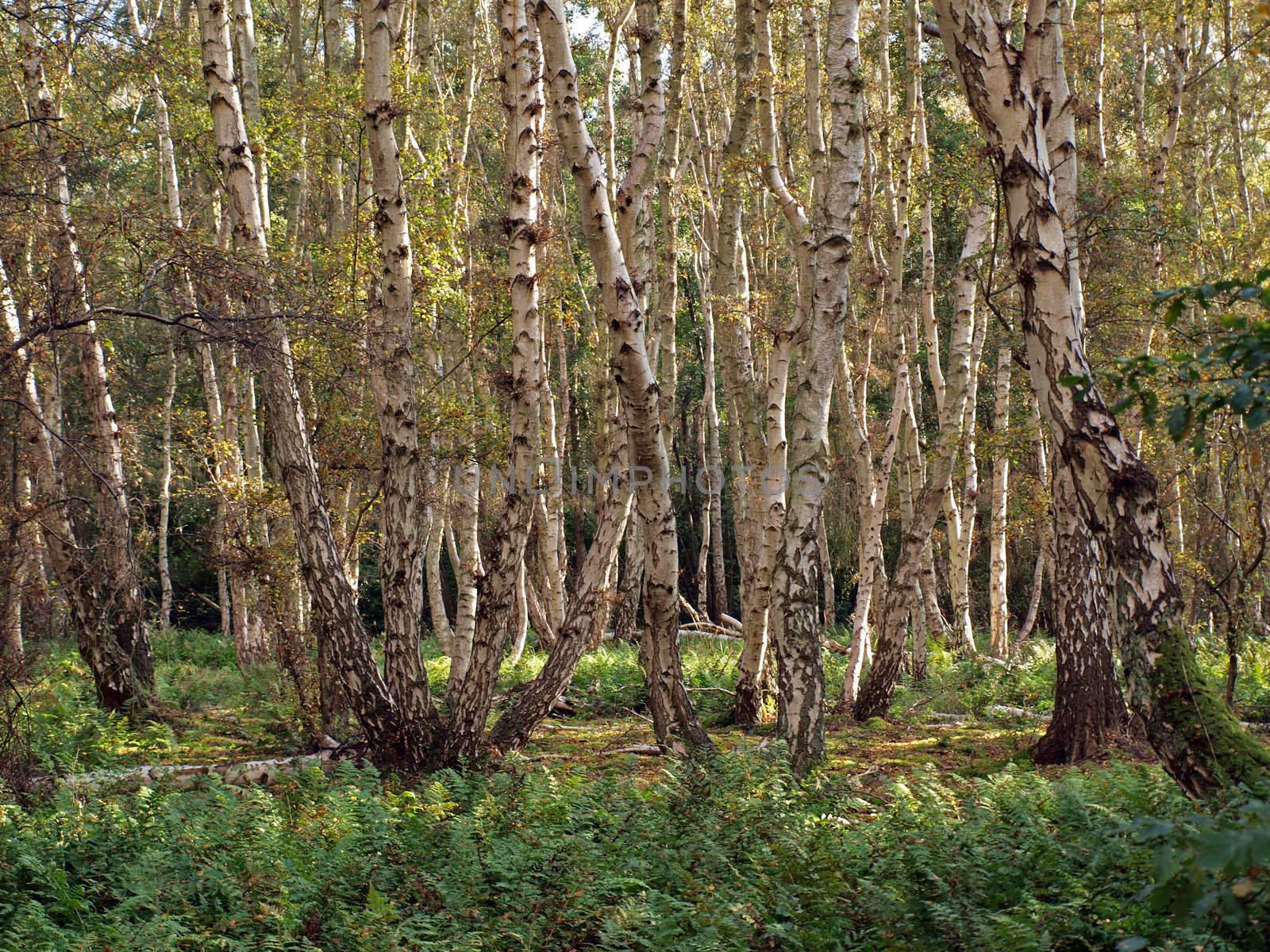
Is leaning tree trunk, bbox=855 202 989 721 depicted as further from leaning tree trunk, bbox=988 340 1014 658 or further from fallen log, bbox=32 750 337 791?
fallen log, bbox=32 750 337 791

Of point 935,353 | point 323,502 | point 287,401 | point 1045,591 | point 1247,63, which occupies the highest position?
point 1247,63

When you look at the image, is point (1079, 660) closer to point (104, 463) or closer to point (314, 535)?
point (314, 535)

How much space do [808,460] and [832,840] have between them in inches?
111

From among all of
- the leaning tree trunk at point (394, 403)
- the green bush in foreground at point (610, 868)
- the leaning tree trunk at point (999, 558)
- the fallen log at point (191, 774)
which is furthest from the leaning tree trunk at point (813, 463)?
the leaning tree trunk at point (999, 558)

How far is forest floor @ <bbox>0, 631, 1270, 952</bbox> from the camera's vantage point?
4457mm

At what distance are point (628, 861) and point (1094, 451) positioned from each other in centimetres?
320

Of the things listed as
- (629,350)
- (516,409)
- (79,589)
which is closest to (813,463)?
(629,350)

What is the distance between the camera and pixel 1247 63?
73.1 feet

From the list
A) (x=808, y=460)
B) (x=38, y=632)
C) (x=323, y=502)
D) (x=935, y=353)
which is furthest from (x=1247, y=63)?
(x=38, y=632)

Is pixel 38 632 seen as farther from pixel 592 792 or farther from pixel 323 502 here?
pixel 592 792

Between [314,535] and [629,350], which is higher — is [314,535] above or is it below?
below

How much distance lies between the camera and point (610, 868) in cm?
570

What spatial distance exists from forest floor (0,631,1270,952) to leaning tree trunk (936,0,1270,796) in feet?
1.26

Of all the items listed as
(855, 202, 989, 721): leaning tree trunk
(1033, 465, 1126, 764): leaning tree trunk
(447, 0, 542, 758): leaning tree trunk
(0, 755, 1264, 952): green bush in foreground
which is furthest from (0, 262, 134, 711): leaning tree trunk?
(1033, 465, 1126, 764): leaning tree trunk
